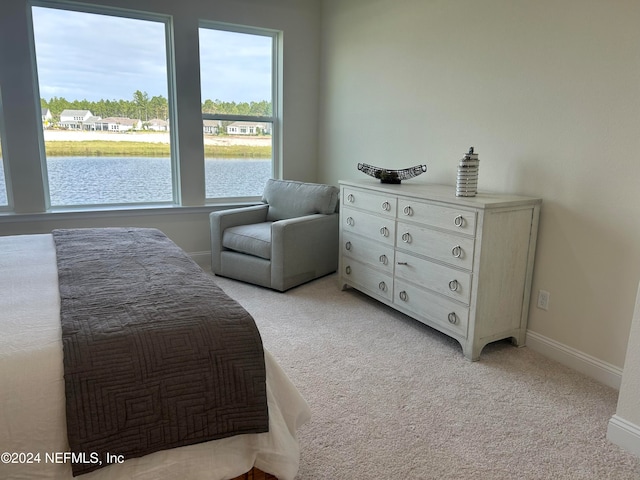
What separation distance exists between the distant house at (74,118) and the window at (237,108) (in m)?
1.03

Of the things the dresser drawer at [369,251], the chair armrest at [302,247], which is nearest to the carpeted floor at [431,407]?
the dresser drawer at [369,251]

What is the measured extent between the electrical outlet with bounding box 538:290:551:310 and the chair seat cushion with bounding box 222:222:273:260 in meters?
1.99

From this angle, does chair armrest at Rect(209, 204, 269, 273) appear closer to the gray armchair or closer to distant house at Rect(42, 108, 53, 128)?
the gray armchair

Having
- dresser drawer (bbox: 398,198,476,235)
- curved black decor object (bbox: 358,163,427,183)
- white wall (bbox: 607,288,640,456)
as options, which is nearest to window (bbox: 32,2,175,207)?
curved black decor object (bbox: 358,163,427,183)

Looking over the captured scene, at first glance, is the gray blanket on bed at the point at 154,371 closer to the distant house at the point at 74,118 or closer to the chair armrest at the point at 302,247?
the chair armrest at the point at 302,247

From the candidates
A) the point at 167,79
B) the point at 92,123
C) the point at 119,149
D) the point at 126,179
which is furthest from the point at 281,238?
the point at 92,123

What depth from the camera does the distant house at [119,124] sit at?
403 cm

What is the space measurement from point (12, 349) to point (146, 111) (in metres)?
3.38

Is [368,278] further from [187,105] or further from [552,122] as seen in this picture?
[187,105]

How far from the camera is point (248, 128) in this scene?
4617 millimetres

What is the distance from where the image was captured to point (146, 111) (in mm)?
4148

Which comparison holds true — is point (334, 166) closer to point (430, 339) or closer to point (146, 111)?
point (146, 111)

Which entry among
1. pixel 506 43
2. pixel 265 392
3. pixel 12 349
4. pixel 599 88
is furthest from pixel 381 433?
pixel 506 43

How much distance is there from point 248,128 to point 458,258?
2.85 meters
